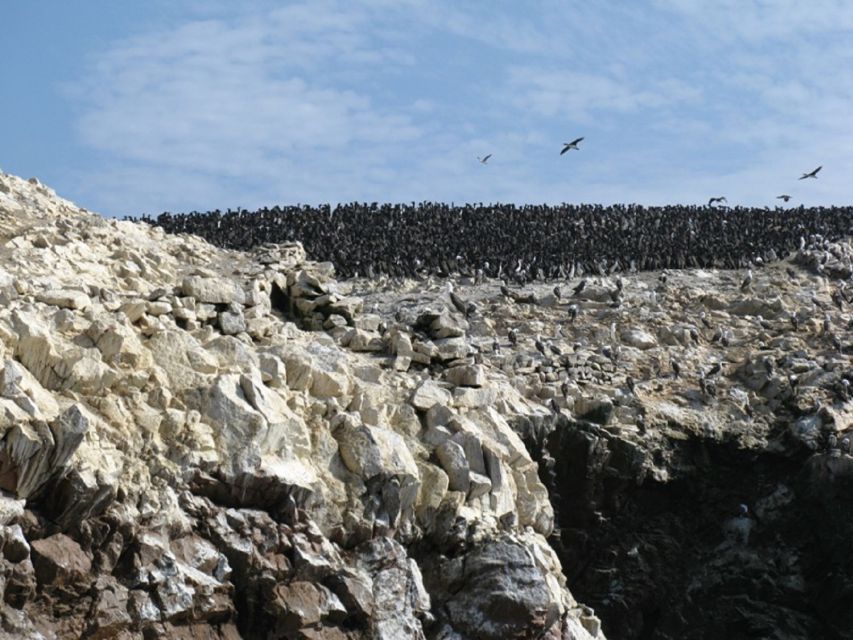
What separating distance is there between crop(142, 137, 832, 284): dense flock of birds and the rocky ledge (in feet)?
17.0

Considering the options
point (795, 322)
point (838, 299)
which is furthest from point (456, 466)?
point (838, 299)

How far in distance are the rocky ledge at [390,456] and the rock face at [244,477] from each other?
0.04 meters

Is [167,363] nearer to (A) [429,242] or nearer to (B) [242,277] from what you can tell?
(B) [242,277]

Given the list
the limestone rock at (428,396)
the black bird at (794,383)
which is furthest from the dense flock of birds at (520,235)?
the limestone rock at (428,396)

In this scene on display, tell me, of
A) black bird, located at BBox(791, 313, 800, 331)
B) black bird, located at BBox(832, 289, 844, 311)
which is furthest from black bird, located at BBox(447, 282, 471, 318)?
black bird, located at BBox(832, 289, 844, 311)

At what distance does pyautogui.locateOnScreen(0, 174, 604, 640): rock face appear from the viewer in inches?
712

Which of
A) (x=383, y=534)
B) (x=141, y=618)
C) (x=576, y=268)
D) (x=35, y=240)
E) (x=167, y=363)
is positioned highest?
(x=576, y=268)

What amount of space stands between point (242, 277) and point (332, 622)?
11555 millimetres

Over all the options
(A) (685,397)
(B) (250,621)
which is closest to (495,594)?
(B) (250,621)

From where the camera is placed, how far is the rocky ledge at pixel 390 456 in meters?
18.5

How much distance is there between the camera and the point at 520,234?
43.8m

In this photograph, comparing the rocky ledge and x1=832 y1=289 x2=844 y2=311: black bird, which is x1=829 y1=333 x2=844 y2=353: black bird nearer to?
the rocky ledge

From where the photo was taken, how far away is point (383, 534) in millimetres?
21141

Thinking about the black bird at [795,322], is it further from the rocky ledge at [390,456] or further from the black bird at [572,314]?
the black bird at [572,314]
